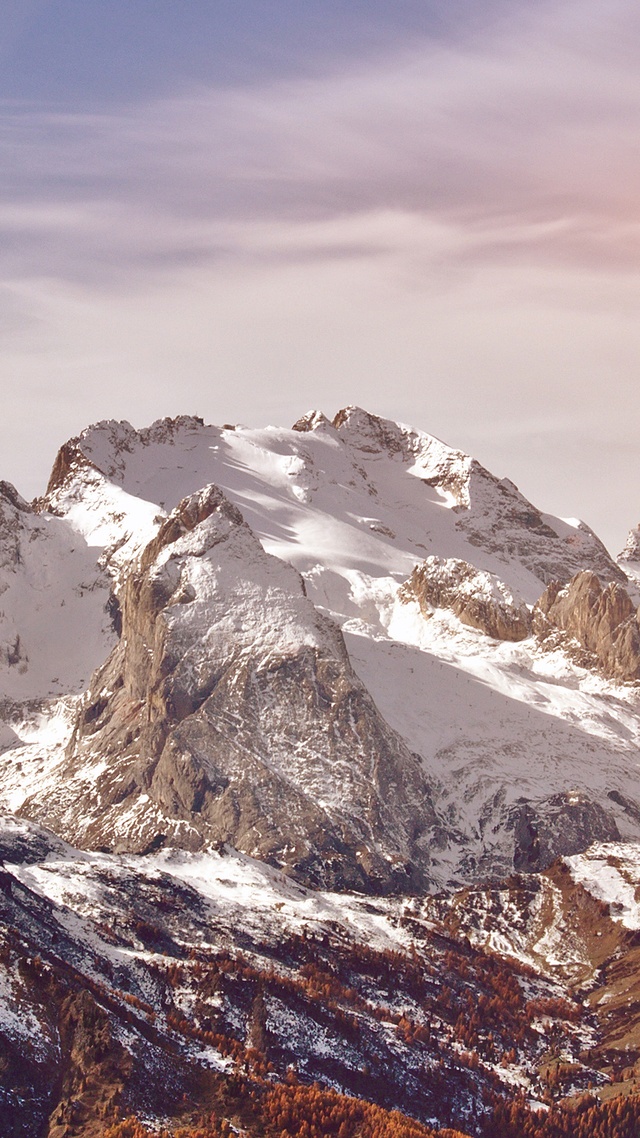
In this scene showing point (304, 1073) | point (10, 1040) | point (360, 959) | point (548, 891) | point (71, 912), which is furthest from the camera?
point (548, 891)

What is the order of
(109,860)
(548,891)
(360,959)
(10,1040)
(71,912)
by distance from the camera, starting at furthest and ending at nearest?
(548,891) → (109,860) → (360,959) → (71,912) → (10,1040)

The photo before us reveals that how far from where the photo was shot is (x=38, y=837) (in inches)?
7032

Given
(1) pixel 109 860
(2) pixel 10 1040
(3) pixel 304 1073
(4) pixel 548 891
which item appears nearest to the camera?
(2) pixel 10 1040

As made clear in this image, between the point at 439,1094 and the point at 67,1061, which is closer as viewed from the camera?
the point at 67,1061

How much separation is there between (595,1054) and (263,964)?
2516 centimetres

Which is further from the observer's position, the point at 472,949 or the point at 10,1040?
the point at 472,949

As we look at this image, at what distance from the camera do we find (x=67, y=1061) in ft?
403

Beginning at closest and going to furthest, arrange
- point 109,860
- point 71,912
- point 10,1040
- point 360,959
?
1. point 10,1040
2. point 71,912
3. point 360,959
4. point 109,860

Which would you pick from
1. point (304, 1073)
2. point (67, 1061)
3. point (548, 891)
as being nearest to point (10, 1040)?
point (67, 1061)

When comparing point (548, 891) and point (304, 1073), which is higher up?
point (548, 891)

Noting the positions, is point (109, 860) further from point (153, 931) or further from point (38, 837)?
point (153, 931)

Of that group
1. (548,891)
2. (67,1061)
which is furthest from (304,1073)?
(548,891)

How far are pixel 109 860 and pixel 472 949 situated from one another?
31.9 meters

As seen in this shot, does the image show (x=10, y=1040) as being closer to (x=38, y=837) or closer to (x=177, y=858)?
(x=38, y=837)
